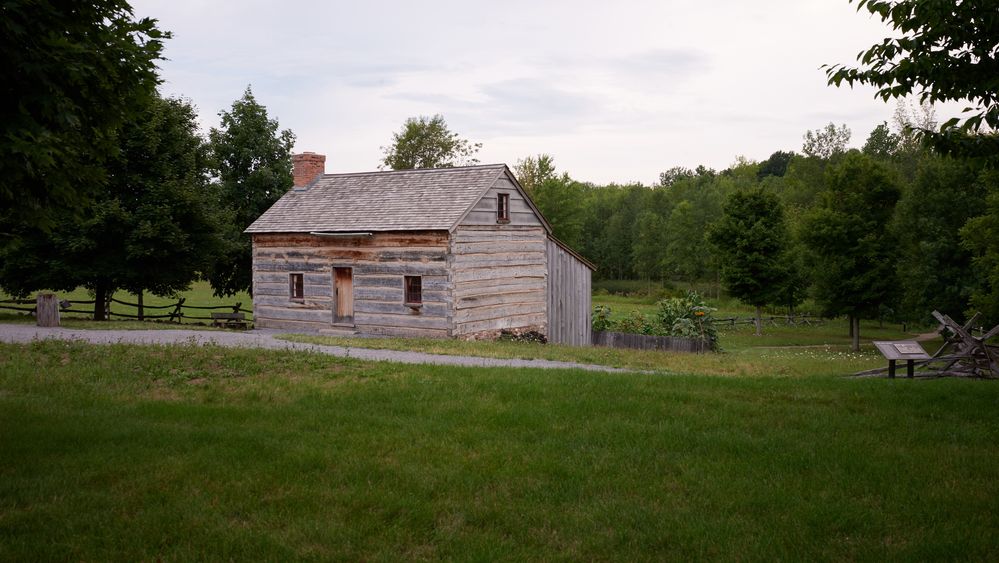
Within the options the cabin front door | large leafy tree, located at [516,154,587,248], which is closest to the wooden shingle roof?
the cabin front door

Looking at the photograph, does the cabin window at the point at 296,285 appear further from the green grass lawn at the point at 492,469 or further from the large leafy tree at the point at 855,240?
the large leafy tree at the point at 855,240

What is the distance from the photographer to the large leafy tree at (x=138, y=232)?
28531 mm

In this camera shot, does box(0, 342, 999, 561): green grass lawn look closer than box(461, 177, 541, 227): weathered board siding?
Yes

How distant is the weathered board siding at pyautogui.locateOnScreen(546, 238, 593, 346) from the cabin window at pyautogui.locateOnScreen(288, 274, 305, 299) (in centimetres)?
897

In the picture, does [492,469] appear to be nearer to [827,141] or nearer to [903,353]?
[903,353]

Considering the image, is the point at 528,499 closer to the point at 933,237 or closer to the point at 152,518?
the point at 152,518

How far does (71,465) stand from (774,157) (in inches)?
5053

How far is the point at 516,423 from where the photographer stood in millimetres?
10422

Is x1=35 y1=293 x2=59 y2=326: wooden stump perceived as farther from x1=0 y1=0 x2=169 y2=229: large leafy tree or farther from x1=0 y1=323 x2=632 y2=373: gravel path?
x1=0 y1=0 x2=169 y2=229: large leafy tree

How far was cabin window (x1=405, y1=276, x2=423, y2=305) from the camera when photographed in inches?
1039

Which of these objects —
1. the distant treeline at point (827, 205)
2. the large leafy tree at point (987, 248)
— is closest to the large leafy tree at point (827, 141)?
the distant treeline at point (827, 205)

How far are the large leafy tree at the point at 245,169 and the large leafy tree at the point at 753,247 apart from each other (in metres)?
25.3

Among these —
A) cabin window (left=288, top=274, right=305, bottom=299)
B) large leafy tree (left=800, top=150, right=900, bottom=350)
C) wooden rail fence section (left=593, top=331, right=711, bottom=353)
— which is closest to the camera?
wooden rail fence section (left=593, top=331, right=711, bottom=353)

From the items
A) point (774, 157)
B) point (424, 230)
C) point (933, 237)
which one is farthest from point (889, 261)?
point (774, 157)
